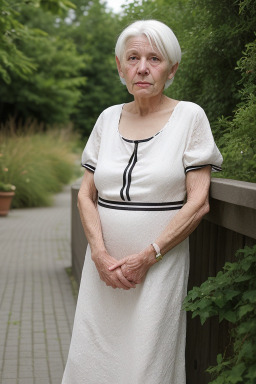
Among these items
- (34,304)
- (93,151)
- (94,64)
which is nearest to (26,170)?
(34,304)

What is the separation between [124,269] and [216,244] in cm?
66

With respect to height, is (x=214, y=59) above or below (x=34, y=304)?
above

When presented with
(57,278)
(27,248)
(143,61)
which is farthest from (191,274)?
(27,248)

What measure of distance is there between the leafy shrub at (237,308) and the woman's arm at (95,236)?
16.4 inches

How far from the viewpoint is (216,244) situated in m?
3.41

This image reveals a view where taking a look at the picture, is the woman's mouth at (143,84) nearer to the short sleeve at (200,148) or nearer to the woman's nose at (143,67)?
the woman's nose at (143,67)

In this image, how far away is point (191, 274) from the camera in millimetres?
3855

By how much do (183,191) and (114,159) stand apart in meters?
0.35

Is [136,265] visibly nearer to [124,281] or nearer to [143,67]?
[124,281]

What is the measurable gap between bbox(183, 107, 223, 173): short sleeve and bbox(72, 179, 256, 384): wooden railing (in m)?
0.10

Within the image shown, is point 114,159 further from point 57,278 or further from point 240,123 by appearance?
point 57,278

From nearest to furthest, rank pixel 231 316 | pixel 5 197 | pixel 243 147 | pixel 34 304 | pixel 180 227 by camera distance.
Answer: pixel 231 316 < pixel 180 227 < pixel 243 147 < pixel 34 304 < pixel 5 197

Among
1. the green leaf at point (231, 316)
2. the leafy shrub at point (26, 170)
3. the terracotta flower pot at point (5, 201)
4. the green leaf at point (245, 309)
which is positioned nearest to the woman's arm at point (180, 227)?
the green leaf at point (231, 316)

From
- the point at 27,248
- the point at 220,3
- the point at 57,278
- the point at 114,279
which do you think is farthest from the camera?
the point at 27,248
